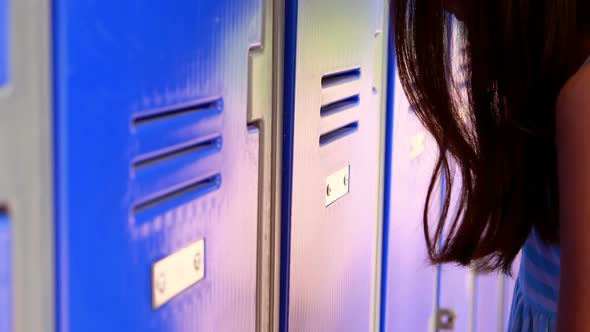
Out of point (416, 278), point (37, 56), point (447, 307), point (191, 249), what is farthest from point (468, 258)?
point (447, 307)

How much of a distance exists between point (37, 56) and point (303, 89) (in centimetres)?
54

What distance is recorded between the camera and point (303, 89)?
1095mm

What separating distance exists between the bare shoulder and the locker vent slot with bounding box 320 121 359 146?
0.54 m

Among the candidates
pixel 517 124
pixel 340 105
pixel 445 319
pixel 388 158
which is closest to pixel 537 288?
pixel 517 124

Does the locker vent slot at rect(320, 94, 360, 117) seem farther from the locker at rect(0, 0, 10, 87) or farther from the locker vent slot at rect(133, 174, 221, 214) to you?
the locker at rect(0, 0, 10, 87)

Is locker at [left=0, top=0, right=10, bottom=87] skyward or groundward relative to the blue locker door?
skyward

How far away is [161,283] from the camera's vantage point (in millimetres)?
802

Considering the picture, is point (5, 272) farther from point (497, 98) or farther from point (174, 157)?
point (497, 98)

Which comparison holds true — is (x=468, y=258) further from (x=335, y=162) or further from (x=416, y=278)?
(x=416, y=278)

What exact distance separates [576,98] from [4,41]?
0.43 meters

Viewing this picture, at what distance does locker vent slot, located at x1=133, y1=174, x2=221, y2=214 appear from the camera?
0.77 m

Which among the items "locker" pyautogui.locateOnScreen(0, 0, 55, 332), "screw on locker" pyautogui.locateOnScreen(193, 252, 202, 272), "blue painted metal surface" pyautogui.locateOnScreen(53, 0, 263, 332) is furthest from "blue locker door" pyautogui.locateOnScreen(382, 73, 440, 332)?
"locker" pyautogui.locateOnScreen(0, 0, 55, 332)

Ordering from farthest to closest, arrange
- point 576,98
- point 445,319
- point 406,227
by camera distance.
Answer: point 445,319, point 406,227, point 576,98

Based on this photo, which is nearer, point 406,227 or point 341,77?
point 341,77
